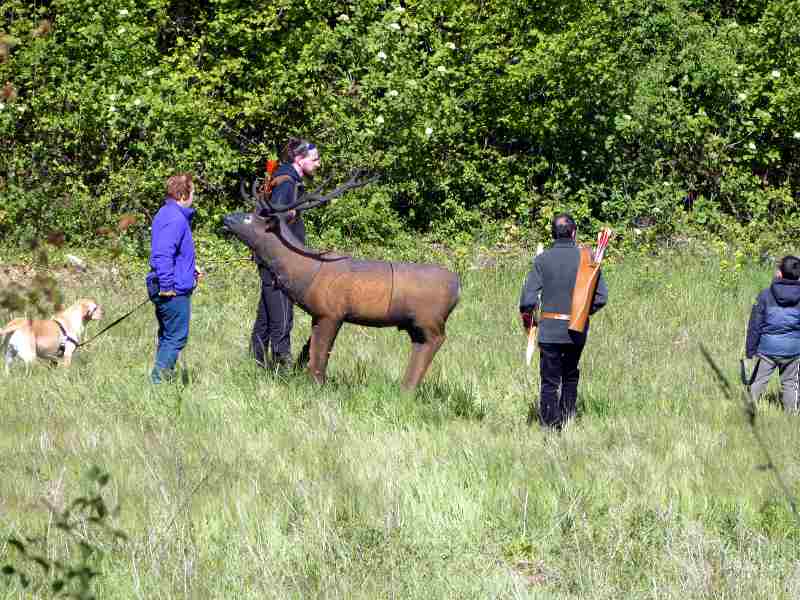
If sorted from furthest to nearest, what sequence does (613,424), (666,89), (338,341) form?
(666,89) → (338,341) → (613,424)

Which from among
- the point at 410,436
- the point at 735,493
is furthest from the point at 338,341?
Result: the point at 735,493

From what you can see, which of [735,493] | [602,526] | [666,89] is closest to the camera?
[602,526]

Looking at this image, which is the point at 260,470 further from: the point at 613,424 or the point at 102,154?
the point at 102,154

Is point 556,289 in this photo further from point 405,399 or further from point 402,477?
point 402,477

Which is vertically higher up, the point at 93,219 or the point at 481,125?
the point at 481,125

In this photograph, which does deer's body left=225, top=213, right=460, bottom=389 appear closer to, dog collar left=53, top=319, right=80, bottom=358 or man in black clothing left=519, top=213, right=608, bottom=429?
man in black clothing left=519, top=213, right=608, bottom=429

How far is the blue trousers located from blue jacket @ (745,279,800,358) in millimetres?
4532

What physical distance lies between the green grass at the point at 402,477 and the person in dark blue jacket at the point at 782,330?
31 centimetres

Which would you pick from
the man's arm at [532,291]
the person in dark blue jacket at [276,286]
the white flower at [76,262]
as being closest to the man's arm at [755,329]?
the man's arm at [532,291]

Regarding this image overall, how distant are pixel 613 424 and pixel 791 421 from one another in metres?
1.47

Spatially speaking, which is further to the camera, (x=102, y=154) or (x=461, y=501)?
(x=102, y=154)

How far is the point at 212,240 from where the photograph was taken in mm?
17359

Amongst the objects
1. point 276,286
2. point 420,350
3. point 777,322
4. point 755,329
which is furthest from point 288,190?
point 777,322

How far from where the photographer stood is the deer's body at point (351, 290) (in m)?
9.22
